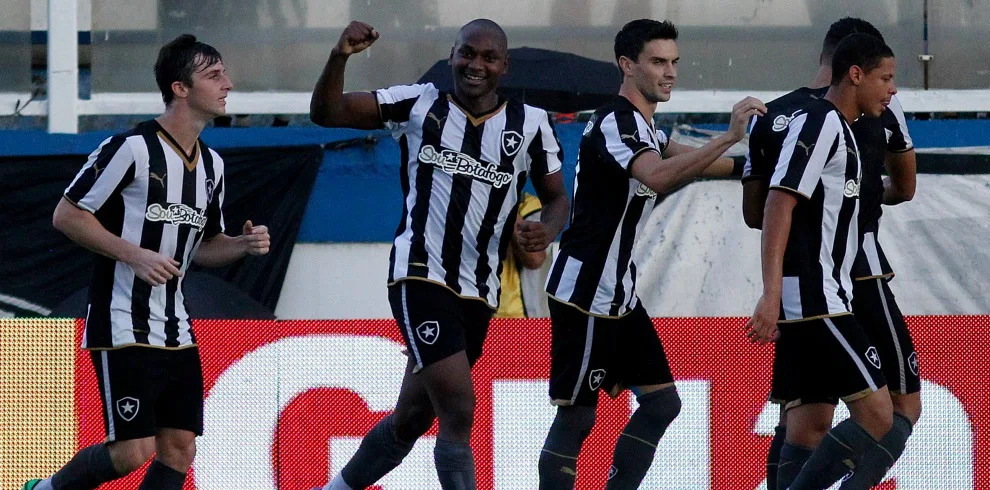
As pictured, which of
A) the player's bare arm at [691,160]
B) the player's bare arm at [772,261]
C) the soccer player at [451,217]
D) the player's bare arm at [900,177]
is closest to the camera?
the player's bare arm at [691,160]

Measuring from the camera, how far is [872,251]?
17.9ft

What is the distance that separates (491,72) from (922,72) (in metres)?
6.22

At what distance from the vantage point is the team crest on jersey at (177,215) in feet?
16.6

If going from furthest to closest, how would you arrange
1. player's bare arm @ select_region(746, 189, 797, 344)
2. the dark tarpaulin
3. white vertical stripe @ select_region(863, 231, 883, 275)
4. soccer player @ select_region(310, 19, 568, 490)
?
the dark tarpaulin
white vertical stripe @ select_region(863, 231, 883, 275)
soccer player @ select_region(310, 19, 568, 490)
player's bare arm @ select_region(746, 189, 797, 344)

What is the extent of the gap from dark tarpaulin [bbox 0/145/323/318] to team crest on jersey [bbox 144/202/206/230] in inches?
143

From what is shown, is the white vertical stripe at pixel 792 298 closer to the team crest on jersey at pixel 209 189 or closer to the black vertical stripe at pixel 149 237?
the team crest on jersey at pixel 209 189

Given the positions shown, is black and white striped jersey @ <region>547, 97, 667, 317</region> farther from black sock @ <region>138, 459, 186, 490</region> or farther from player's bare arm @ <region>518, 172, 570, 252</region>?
black sock @ <region>138, 459, 186, 490</region>

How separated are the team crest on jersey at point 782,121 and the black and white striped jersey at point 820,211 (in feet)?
0.16

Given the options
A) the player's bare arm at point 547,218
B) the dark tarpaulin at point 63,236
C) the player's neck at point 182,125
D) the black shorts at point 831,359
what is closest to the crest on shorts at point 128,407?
the player's neck at point 182,125

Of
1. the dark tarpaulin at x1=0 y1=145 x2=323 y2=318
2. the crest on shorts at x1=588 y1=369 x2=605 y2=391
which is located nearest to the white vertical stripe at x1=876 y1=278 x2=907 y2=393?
the crest on shorts at x1=588 y1=369 x2=605 y2=391

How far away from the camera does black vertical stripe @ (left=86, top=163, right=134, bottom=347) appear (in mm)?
5008

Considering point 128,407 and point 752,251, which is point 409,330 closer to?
point 128,407

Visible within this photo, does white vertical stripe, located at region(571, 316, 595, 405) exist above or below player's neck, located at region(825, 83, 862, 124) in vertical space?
below

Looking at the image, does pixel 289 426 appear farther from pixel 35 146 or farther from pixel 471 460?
pixel 35 146
